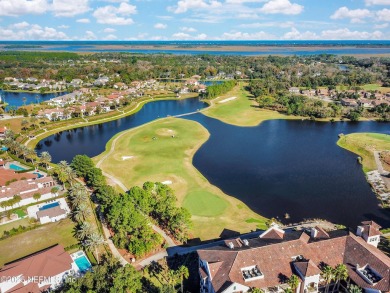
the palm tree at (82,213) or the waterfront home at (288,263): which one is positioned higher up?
the waterfront home at (288,263)

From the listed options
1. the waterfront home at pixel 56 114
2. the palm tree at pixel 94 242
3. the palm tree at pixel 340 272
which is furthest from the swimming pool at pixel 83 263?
the waterfront home at pixel 56 114

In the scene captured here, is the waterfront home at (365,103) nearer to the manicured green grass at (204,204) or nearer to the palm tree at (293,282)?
the manicured green grass at (204,204)

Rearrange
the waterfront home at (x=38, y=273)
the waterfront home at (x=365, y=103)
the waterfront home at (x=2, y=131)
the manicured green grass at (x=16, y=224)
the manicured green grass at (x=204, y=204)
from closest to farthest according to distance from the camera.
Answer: the waterfront home at (x=38, y=273), the manicured green grass at (x=16, y=224), the manicured green grass at (x=204, y=204), the waterfront home at (x=2, y=131), the waterfront home at (x=365, y=103)

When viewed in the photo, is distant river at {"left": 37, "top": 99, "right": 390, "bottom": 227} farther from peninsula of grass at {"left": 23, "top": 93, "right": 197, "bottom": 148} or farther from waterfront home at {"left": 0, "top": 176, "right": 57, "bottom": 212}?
waterfront home at {"left": 0, "top": 176, "right": 57, "bottom": 212}

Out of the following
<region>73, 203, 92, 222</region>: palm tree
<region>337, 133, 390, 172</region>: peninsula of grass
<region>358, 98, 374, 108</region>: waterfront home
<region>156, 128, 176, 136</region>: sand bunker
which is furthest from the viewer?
<region>358, 98, 374, 108</region>: waterfront home

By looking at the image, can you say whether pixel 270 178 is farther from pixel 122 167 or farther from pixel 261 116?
pixel 261 116

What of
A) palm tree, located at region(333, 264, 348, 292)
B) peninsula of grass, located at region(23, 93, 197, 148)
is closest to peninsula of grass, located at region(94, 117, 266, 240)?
palm tree, located at region(333, 264, 348, 292)
